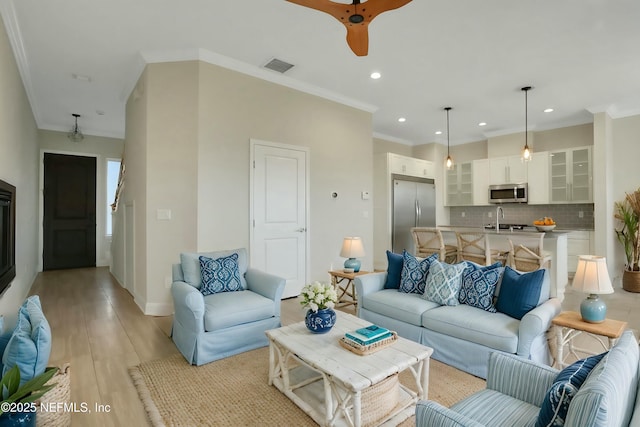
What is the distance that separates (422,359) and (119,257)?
548 centimetres

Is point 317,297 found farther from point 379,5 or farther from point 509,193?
point 509,193

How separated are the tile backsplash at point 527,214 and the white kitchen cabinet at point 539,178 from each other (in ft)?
1.50

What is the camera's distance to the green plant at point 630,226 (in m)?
5.24

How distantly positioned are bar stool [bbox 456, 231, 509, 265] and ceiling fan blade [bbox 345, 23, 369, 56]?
10.2 ft

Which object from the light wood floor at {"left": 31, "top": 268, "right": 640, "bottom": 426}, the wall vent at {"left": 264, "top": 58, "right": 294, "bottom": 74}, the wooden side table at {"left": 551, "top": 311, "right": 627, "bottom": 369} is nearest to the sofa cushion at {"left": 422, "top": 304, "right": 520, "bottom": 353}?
the wooden side table at {"left": 551, "top": 311, "right": 627, "bottom": 369}

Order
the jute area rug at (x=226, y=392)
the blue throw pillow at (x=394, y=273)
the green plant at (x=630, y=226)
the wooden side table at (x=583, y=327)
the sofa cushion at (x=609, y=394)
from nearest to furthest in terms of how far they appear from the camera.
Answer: the sofa cushion at (x=609, y=394), the jute area rug at (x=226, y=392), the wooden side table at (x=583, y=327), the blue throw pillow at (x=394, y=273), the green plant at (x=630, y=226)

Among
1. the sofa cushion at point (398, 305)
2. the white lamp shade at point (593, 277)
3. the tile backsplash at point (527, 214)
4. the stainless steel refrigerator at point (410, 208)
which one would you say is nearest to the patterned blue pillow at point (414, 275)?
the sofa cushion at point (398, 305)

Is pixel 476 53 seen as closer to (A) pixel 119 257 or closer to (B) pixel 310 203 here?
(B) pixel 310 203

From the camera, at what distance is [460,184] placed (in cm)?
777

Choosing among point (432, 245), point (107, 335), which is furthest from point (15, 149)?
point (432, 245)

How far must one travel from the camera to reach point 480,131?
23.6 ft

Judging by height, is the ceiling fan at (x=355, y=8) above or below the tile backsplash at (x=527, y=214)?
above

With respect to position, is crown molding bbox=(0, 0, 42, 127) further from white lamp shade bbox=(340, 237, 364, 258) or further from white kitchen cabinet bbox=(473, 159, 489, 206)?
white kitchen cabinet bbox=(473, 159, 489, 206)

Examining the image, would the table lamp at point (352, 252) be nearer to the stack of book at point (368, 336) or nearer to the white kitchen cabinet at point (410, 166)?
the stack of book at point (368, 336)
